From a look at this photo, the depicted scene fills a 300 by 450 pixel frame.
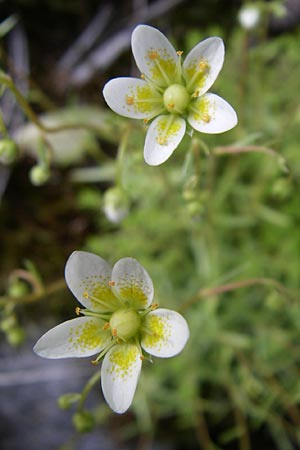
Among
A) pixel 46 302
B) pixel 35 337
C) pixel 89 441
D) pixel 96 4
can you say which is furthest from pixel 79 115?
pixel 89 441

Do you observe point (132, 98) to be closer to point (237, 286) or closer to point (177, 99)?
point (177, 99)

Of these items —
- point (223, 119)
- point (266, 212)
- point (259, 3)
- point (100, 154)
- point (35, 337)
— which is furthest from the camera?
point (100, 154)

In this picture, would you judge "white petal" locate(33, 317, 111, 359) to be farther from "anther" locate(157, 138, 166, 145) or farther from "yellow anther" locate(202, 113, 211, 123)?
"yellow anther" locate(202, 113, 211, 123)

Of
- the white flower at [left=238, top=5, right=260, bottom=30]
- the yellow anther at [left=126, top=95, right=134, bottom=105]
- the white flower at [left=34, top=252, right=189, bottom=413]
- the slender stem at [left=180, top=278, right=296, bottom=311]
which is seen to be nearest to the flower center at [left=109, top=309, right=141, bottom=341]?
the white flower at [left=34, top=252, right=189, bottom=413]

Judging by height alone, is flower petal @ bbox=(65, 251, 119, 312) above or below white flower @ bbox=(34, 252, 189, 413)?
above

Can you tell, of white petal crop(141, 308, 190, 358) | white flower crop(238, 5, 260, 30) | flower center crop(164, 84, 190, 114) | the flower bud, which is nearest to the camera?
white petal crop(141, 308, 190, 358)

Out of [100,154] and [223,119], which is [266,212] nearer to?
[100,154]

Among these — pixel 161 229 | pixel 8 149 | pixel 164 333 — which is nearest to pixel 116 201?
pixel 8 149
